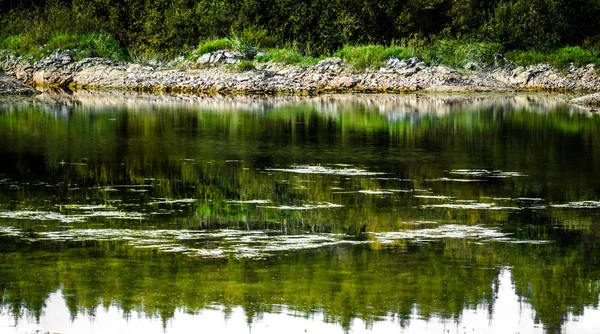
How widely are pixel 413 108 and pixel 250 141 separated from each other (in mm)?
11733

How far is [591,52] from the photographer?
1785 inches

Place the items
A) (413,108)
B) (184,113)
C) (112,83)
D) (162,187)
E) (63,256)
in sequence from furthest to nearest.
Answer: (112,83)
(413,108)
(184,113)
(162,187)
(63,256)

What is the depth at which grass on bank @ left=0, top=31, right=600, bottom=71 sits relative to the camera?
1710 inches

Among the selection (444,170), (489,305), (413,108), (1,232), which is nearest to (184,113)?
(413,108)

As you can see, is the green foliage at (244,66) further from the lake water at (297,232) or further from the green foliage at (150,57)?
the lake water at (297,232)

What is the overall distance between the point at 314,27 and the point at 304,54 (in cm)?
198

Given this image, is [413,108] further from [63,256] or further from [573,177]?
[63,256]

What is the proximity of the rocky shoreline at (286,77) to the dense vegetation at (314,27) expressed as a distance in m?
0.70

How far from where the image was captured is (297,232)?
1077 cm

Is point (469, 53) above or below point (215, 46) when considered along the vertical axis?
below

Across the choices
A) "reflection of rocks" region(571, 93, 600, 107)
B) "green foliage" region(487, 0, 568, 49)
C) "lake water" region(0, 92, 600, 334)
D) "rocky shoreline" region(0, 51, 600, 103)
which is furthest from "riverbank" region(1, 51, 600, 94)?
"lake water" region(0, 92, 600, 334)

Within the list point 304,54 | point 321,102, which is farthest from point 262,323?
point 304,54

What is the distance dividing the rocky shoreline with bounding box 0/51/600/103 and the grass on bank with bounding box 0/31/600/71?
39 cm

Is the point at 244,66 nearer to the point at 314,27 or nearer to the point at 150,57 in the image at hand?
the point at 150,57
